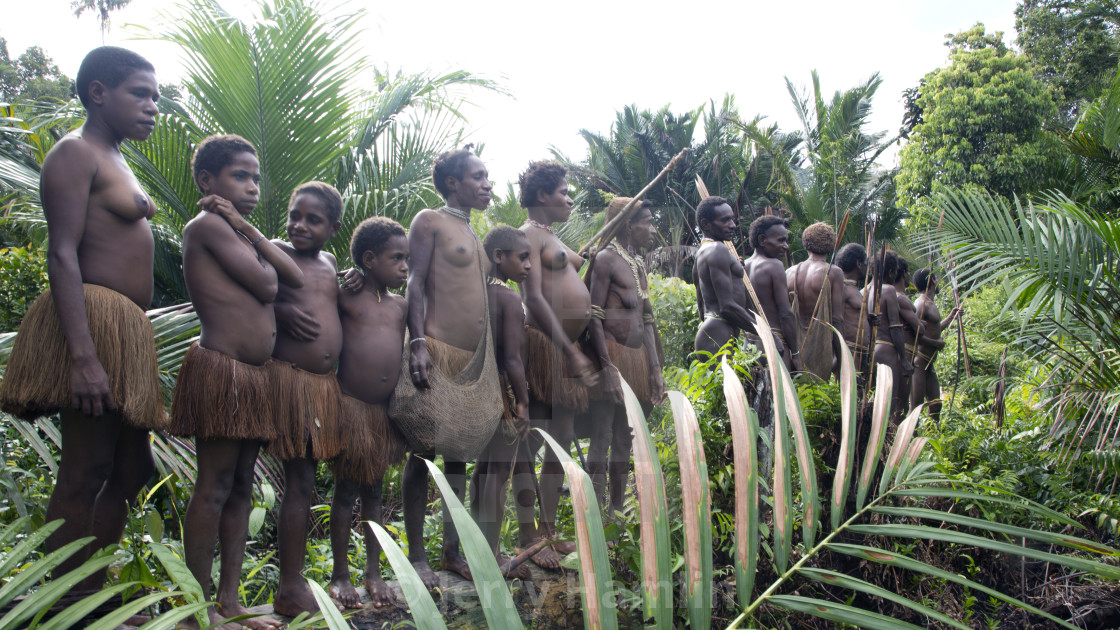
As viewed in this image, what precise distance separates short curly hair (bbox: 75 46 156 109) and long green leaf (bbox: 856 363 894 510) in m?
2.49

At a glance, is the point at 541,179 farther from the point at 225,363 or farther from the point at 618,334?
the point at 225,363

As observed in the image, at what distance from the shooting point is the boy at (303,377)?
2750 mm

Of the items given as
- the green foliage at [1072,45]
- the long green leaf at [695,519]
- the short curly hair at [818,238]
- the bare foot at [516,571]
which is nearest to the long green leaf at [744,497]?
the long green leaf at [695,519]

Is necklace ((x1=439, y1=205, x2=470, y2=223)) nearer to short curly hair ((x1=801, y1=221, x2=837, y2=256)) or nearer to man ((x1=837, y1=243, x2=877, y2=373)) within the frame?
short curly hair ((x1=801, y1=221, x2=837, y2=256))

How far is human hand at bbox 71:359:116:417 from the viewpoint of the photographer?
2236 mm

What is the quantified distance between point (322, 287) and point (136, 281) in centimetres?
66

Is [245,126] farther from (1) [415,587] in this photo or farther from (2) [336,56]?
(1) [415,587]

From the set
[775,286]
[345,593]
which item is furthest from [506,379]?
[775,286]

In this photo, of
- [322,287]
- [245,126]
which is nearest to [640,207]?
[322,287]

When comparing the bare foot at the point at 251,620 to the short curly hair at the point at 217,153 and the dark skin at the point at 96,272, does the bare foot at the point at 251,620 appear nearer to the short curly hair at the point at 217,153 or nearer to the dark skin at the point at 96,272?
the dark skin at the point at 96,272

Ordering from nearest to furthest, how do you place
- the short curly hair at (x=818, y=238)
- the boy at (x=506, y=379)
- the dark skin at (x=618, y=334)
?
the boy at (x=506, y=379) < the dark skin at (x=618, y=334) < the short curly hair at (x=818, y=238)

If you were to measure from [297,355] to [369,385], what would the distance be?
12.7 inches

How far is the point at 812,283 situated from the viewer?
5.80 meters

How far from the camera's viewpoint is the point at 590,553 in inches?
43.2
